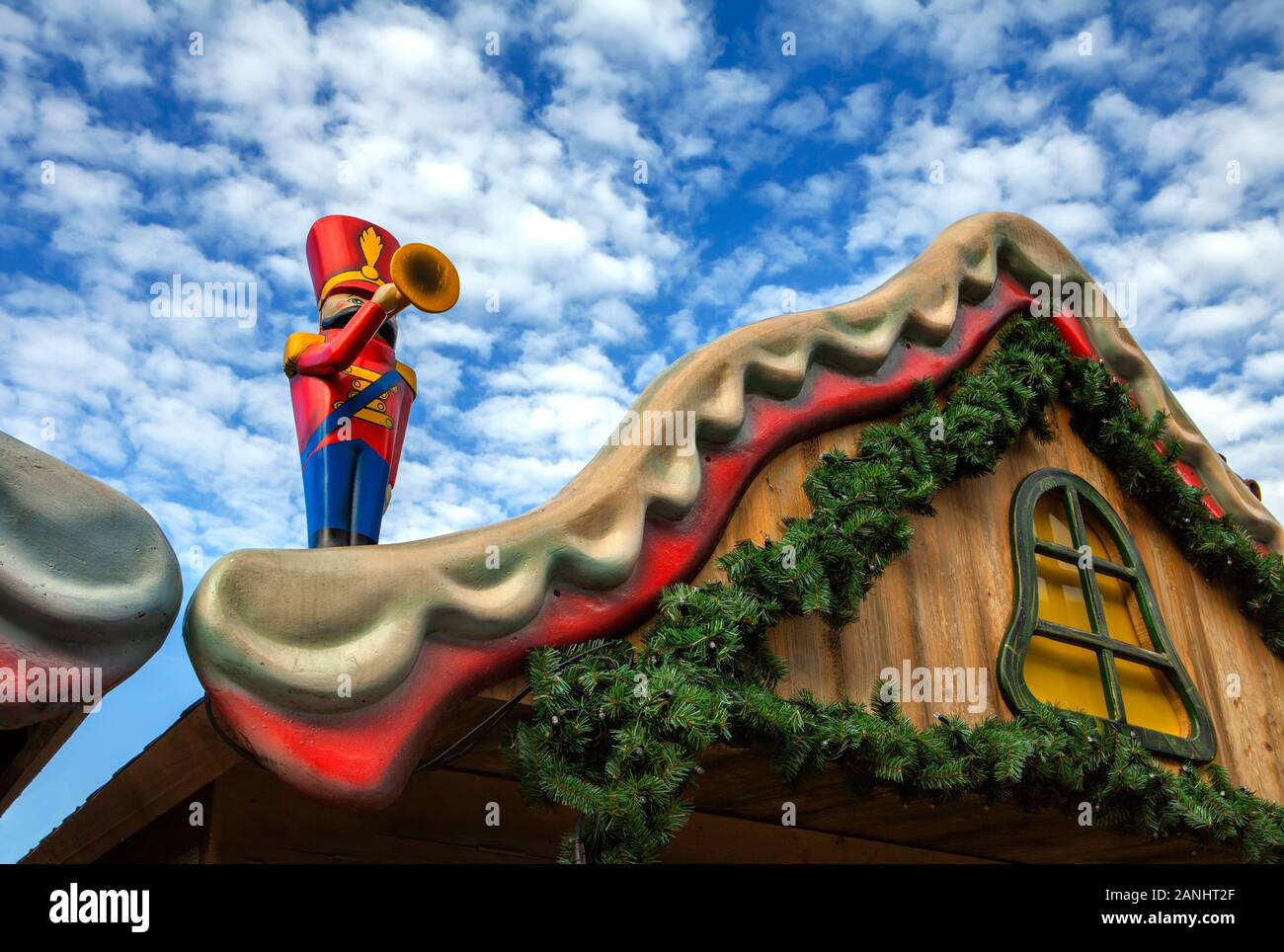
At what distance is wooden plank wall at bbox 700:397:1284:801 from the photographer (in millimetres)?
3275

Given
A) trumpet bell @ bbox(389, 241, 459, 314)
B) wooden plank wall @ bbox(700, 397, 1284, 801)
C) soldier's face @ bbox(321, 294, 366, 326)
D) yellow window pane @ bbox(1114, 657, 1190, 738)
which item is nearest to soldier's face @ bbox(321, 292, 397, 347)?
soldier's face @ bbox(321, 294, 366, 326)

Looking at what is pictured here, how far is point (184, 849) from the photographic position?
3.43 metres

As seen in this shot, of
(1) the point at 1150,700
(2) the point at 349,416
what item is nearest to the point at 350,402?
(2) the point at 349,416

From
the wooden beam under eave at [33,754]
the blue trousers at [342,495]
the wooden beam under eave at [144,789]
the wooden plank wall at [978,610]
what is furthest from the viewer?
the blue trousers at [342,495]

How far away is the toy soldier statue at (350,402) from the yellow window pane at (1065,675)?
2610mm

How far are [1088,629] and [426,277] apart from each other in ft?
9.13

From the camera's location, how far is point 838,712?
9.73 ft

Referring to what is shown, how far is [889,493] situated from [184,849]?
2.49m

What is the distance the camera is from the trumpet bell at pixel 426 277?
138 inches

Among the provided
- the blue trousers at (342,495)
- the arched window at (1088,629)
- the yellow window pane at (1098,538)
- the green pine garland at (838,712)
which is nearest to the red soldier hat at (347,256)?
the blue trousers at (342,495)

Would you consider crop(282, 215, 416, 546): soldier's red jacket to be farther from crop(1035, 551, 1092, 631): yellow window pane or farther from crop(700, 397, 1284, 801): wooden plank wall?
crop(1035, 551, 1092, 631): yellow window pane

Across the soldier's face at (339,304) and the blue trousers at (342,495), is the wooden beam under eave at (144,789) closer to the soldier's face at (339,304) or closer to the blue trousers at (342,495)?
the blue trousers at (342,495)
